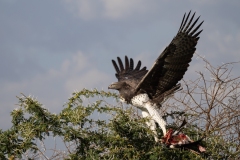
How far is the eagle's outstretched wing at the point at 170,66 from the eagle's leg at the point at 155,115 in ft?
0.57

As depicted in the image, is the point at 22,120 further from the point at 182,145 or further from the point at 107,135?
the point at 182,145

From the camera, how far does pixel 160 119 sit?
14.2 ft

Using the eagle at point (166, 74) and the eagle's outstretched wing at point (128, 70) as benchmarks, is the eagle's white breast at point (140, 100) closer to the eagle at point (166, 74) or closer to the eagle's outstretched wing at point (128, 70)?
the eagle at point (166, 74)

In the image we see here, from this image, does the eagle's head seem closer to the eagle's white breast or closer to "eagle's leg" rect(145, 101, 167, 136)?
the eagle's white breast

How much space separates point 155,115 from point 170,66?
0.65 metres

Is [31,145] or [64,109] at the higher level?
[64,109]

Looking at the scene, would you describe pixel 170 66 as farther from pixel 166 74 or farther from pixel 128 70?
pixel 128 70

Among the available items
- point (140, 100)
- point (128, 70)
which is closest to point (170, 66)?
point (140, 100)

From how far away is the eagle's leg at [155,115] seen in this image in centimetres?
427

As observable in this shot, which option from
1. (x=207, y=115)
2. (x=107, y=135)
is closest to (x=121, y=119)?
(x=107, y=135)

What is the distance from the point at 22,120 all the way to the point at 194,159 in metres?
1.44

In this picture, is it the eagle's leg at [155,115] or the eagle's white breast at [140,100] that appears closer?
the eagle's leg at [155,115]

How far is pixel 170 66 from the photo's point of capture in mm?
4773

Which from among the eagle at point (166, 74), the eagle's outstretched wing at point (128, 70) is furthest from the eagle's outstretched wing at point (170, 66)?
the eagle's outstretched wing at point (128, 70)
